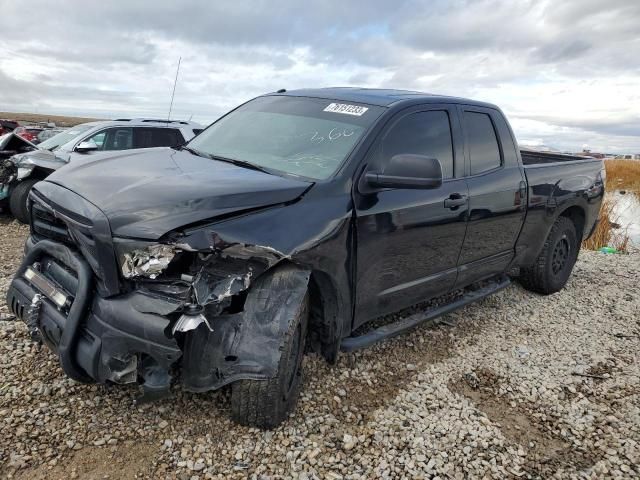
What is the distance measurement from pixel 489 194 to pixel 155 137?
648 centimetres

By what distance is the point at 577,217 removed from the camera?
557 centimetres

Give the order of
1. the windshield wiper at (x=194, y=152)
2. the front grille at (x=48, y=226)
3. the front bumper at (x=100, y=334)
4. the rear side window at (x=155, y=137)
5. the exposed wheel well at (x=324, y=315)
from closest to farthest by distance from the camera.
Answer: the front bumper at (x=100, y=334) < the front grille at (x=48, y=226) < the exposed wheel well at (x=324, y=315) < the windshield wiper at (x=194, y=152) < the rear side window at (x=155, y=137)

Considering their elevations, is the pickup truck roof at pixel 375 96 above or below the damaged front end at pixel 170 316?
above

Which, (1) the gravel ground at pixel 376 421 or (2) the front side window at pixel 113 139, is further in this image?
(2) the front side window at pixel 113 139

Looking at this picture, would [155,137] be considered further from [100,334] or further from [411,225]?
[100,334]

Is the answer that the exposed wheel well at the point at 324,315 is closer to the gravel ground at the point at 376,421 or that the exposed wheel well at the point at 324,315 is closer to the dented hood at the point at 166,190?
the gravel ground at the point at 376,421

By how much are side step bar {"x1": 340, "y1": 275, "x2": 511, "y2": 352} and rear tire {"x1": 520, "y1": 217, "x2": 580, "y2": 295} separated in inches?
27.6

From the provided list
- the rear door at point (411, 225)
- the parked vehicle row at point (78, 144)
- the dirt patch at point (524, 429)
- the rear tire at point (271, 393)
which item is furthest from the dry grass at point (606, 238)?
the rear tire at point (271, 393)

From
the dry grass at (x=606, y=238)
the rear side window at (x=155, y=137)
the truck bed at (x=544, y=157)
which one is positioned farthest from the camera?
the dry grass at (x=606, y=238)

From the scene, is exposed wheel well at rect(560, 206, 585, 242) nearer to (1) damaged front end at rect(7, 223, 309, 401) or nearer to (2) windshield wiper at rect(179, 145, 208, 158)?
(2) windshield wiper at rect(179, 145, 208, 158)

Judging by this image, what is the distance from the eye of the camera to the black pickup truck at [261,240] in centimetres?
234

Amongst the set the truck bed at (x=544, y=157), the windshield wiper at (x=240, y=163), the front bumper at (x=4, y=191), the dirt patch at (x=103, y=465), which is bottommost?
the dirt patch at (x=103, y=465)

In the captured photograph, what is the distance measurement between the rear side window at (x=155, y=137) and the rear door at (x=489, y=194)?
5.83 m

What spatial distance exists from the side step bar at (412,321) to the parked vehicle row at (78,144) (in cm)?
489
